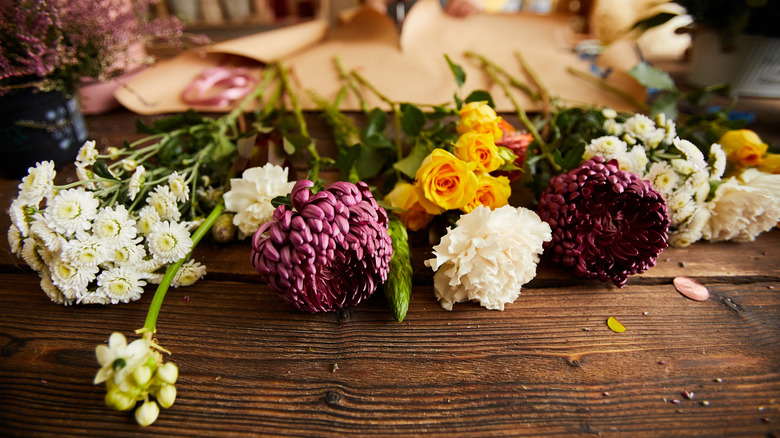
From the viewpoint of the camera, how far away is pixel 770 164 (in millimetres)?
625

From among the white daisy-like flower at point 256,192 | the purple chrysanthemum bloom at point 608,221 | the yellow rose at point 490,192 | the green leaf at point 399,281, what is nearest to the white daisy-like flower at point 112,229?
the white daisy-like flower at point 256,192

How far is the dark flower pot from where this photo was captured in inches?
25.8

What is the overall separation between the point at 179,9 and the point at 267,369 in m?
1.97

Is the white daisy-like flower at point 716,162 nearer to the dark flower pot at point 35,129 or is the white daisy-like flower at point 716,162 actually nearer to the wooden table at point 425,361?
the wooden table at point 425,361

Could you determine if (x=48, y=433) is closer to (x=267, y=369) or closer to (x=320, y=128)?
(x=267, y=369)

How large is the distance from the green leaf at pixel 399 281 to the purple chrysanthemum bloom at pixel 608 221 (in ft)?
0.63

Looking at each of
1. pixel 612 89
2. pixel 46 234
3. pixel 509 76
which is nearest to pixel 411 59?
pixel 509 76

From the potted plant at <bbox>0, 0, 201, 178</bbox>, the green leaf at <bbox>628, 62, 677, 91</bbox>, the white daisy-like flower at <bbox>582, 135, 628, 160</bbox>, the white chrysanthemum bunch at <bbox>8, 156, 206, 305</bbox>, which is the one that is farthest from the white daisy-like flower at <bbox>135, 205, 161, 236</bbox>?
the green leaf at <bbox>628, 62, 677, 91</bbox>

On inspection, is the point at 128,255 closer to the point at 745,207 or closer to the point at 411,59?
the point at 411,59

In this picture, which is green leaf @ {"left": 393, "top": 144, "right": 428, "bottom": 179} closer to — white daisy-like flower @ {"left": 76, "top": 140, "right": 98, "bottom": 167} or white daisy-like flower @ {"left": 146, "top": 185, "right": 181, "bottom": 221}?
white daisy-like flower @ {"left": 146, "top": 185, "right": 181, "bottom": 221}

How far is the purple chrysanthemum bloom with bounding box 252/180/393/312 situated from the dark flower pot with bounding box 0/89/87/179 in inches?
20.6

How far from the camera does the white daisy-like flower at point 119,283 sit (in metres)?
0.48

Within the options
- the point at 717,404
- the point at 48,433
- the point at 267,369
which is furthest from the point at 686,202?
the point at 48,433

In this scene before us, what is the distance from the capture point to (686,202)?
0.55 m
